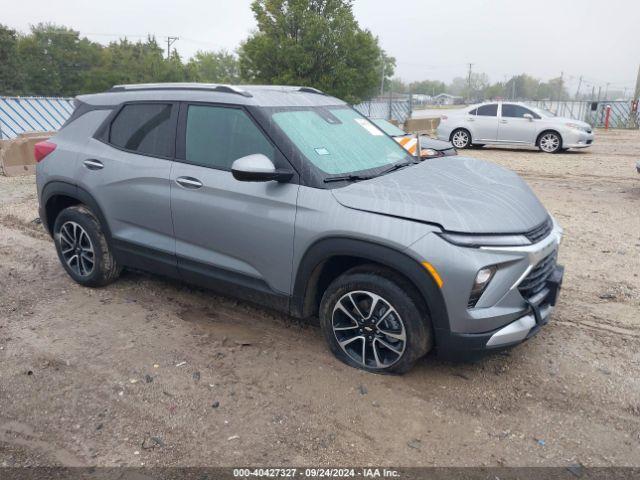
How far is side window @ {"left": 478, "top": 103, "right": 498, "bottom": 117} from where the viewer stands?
16.0 metres

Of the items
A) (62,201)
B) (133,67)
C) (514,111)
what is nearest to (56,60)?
(133,67)

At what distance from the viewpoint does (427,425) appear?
2.96 metres

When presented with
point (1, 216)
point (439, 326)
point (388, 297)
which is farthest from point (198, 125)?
point (1, 216)

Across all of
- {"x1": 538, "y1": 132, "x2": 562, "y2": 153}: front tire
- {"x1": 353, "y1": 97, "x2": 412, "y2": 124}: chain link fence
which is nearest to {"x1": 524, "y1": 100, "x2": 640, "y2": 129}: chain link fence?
{"x1": 353, "y1": 97, "x2": 412, "y2": 124}: chain link fence

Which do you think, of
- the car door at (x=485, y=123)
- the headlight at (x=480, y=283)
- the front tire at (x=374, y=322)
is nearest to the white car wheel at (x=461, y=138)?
the car door at (x=485, y=123)

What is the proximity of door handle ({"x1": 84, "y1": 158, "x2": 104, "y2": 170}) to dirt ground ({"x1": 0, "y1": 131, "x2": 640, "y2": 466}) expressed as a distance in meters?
1.16

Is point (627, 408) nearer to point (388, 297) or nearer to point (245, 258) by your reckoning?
point (388, 297)

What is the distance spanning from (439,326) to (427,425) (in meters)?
0.56

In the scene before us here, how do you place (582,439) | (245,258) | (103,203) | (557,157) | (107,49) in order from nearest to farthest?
1. (582,439)
2. (245,258)
3. (103,203)
4. (557,157)
5. (107,49)

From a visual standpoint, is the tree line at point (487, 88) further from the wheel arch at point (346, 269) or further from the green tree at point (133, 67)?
the wheel arch at point (346, 269)

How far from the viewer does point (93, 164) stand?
443 centimetres

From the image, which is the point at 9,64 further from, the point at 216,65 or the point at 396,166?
the point at 396,166

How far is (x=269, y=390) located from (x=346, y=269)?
3.06ft

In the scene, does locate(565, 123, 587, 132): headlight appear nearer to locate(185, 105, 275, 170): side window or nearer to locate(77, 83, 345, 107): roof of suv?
locate(77, 83, 345, 107): roof of suv
